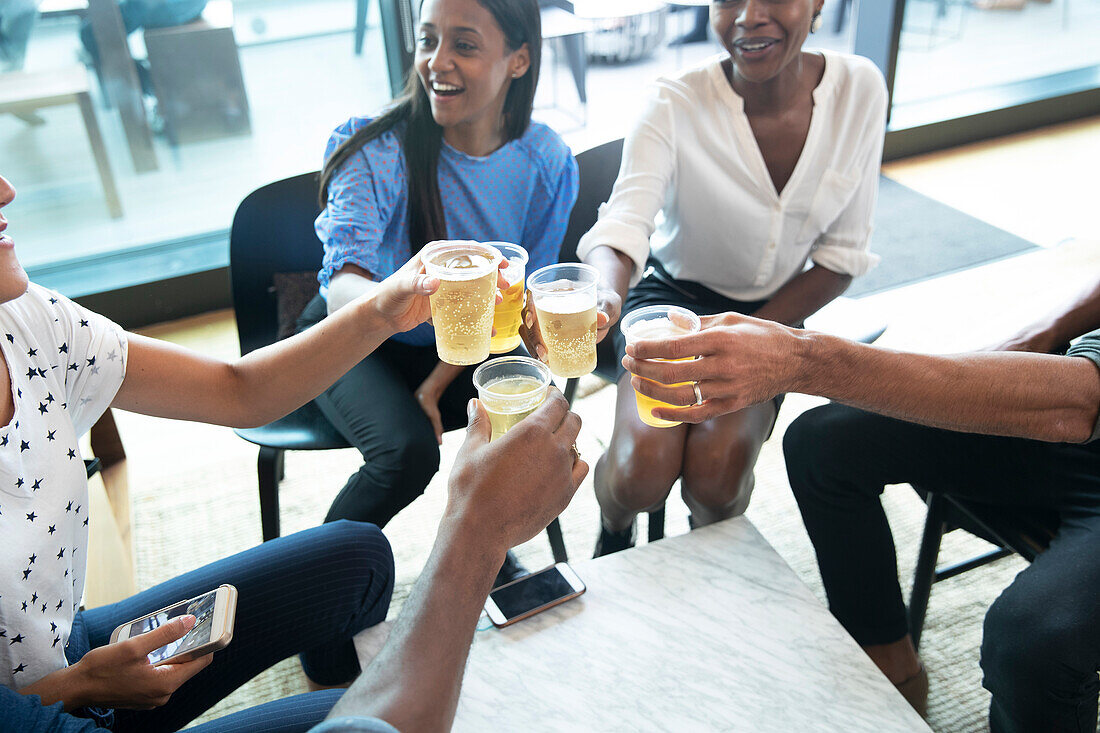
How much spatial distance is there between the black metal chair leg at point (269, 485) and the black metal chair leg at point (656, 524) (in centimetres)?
89

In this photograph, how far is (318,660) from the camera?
1.80 metres

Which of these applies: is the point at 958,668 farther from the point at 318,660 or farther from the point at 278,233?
the point at 278,233

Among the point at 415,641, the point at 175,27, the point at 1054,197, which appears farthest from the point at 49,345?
the point at 1054,197

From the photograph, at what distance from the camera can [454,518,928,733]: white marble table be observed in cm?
131

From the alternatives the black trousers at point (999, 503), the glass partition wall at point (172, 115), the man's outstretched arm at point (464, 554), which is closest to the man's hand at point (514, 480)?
the man's outstretched arm at point (464, 554)

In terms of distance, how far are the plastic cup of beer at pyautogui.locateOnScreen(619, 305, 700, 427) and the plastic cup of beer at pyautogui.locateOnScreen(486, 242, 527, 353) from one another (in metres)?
0.20

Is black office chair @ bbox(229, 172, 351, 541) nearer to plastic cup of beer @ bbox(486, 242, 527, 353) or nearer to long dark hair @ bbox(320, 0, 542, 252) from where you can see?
long dark hair @ bbox(320, 0, 542, 252)

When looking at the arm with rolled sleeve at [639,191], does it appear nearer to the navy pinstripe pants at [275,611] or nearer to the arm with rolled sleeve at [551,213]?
the arm with rolled sleeve at [551,213]

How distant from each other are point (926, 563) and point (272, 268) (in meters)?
1.71

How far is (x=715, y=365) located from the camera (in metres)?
1.42

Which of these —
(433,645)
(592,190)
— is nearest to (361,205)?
(592,190)

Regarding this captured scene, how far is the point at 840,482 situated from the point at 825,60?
1100 mm

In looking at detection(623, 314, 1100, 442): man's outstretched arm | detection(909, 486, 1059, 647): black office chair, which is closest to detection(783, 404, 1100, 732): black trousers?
detection(909, 486, 1059, 647): black office chair

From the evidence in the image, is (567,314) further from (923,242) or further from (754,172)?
(923,242)
